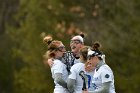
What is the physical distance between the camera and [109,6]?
47.1 meters

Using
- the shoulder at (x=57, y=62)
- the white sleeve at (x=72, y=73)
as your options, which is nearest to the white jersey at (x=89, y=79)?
the white sleeve at (x=72, y=73)

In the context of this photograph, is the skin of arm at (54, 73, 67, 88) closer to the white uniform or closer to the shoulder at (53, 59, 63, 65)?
the white uniform

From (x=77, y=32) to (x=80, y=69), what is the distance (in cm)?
3003

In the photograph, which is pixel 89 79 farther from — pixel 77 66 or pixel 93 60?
pixel 93 60

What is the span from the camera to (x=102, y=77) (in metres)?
16.6

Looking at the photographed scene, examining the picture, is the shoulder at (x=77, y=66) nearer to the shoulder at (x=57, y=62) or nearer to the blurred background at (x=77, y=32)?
the shoulder at (x=57, y=62)

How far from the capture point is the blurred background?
46425 millimetres

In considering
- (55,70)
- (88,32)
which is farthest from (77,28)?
(55,70)

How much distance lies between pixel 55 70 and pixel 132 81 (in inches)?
1137

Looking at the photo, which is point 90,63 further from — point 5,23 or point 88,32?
point 5,23

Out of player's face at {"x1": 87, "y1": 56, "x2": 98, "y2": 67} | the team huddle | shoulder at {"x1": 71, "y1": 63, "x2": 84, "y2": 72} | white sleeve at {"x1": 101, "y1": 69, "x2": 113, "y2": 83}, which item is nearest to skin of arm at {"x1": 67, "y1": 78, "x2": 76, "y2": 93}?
the team huddle

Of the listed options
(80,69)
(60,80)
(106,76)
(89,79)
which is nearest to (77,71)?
(80,69)

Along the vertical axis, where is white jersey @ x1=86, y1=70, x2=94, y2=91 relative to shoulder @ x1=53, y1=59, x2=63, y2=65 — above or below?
below

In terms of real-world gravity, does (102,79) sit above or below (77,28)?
below
